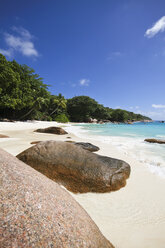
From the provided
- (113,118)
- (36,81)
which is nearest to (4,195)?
(36,81)

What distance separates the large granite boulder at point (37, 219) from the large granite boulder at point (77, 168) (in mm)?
1293

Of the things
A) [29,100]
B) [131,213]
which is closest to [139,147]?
[131,213]

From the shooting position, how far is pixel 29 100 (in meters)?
24.5

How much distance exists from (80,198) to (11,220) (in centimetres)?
177

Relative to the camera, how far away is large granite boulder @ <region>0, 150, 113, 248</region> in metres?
0.87

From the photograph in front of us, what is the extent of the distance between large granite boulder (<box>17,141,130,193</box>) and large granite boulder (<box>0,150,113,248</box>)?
1.29 metres

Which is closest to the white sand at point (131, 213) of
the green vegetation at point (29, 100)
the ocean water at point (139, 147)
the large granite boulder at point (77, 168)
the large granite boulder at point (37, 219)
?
the large granite boulder at point (77, 168)

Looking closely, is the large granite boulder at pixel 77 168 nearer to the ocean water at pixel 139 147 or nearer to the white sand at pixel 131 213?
the white sand at pixel 131 213

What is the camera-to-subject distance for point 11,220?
92cm

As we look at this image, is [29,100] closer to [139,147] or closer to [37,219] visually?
[139,147]

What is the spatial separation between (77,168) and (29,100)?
995 inches

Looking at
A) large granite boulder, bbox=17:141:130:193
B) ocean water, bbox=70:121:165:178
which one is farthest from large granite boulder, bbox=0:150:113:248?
ocean water, bbox=70:121:165:178

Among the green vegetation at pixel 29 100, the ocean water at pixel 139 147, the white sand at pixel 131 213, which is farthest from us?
the green vegetation at pixel 29 100

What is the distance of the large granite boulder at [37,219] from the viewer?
2.85ft
